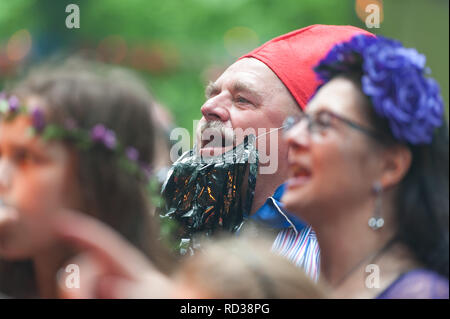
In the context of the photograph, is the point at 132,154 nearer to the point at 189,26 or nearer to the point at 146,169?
the point at 146,169

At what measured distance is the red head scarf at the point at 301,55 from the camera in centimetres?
334

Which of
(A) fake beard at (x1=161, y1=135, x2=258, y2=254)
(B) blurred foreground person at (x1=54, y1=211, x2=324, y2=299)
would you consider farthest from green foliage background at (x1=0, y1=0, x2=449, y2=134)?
(B) blurred foreground person at (x1=54, y1=211, x2=324, y2=299)

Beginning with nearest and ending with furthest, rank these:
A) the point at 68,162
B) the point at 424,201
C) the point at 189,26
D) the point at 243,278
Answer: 1. the point at 243,278
2. the point at 68,162
3. the point at 424,201
4. the point at 189,26

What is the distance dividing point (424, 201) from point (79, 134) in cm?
122

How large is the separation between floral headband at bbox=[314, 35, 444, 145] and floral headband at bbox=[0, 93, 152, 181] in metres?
0.87

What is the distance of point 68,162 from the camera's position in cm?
193

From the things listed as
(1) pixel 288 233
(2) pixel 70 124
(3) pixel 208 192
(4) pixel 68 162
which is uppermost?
(2) pixel 70 124

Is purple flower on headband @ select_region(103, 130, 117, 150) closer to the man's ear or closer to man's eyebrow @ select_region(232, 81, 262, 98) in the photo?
the man's ear

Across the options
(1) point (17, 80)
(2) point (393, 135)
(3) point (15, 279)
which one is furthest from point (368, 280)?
(1) point (17, 80)

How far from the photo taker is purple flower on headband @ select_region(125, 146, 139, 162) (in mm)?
2000

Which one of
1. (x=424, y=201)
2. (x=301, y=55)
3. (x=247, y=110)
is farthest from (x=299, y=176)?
(x=301, y=55)

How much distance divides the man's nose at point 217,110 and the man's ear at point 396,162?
1.25 meters

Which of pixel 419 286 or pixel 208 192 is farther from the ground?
pixel 208 192

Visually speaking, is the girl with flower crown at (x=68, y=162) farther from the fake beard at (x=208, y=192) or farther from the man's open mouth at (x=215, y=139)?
the man's open mouth at (x=215, y=139)
